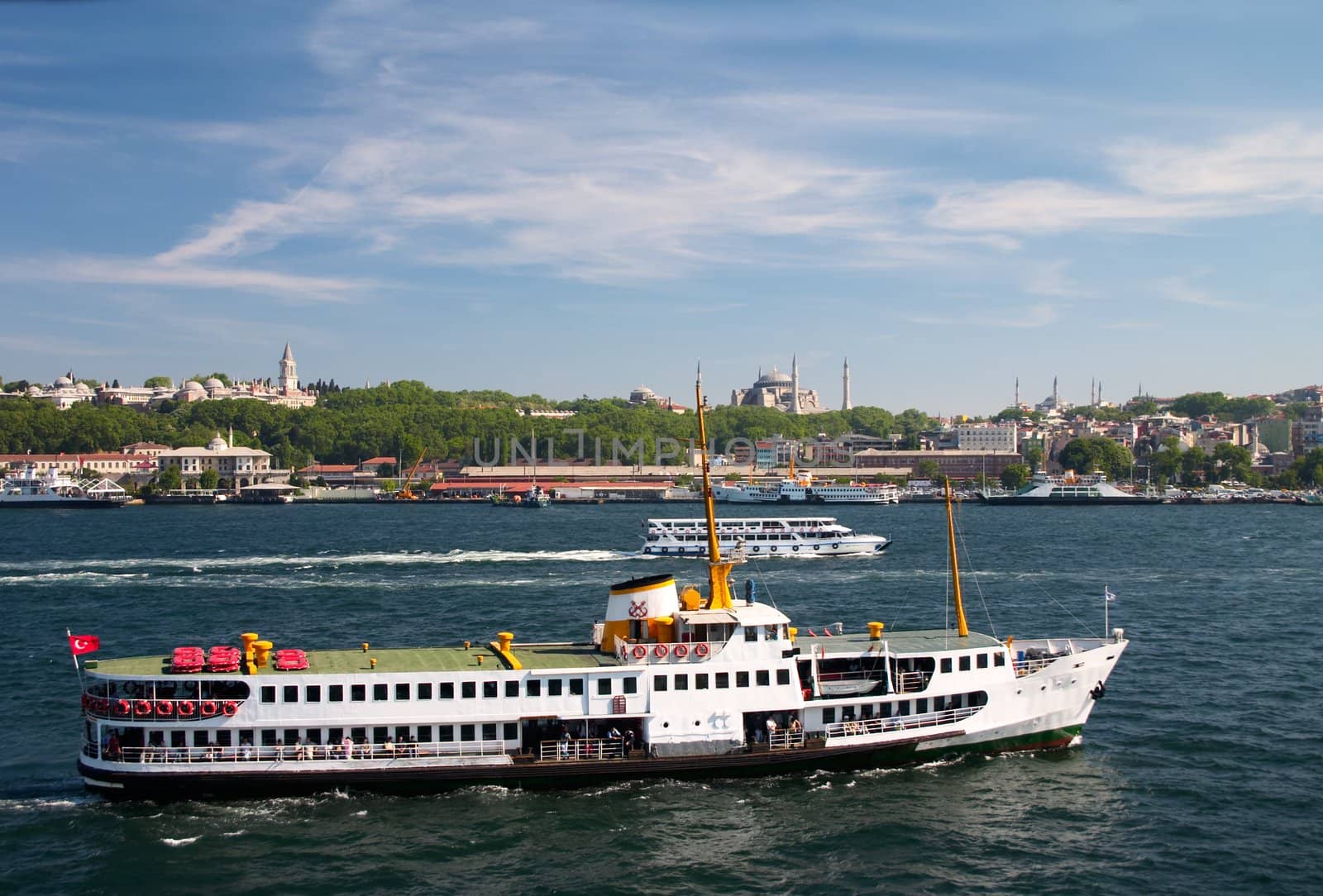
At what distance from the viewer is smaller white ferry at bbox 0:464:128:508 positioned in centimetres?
15212

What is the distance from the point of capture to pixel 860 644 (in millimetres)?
30344

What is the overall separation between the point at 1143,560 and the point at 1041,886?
195ft

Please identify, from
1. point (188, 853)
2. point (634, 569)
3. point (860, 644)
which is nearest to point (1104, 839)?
point (860, 644)

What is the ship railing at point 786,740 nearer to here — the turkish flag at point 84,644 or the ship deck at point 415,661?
the ship deck at point 415,661

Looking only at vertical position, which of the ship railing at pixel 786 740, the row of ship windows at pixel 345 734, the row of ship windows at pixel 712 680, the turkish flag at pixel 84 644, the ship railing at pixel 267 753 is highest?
the turkish flag at pixel 84 644

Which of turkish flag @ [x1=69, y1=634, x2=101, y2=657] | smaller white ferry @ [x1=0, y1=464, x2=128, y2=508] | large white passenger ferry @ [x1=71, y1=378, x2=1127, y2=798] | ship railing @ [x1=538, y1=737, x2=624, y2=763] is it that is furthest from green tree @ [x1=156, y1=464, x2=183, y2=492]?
ship railing @ [x1=538, y1=737, x2=624, y2=763]

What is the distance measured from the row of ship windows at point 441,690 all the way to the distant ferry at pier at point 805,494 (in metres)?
127

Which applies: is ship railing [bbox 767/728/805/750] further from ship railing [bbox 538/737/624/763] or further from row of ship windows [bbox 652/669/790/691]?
ship railing [bbox 538/737/624/763]

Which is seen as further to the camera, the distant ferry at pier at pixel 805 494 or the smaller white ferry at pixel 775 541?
the distant ferry at pier at pixel 805 494

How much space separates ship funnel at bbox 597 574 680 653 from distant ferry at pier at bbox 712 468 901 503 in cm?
12555

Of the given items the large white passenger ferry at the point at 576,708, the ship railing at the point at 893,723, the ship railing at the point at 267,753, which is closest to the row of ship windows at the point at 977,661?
the large white passenger ferry at the point at 576,708

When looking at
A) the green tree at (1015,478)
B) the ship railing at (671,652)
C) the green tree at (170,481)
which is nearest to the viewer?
the ship railing at (671,652)

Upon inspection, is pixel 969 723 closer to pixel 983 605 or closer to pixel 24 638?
pixel 983 605

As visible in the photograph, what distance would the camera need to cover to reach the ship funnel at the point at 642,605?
2909 centimetres
